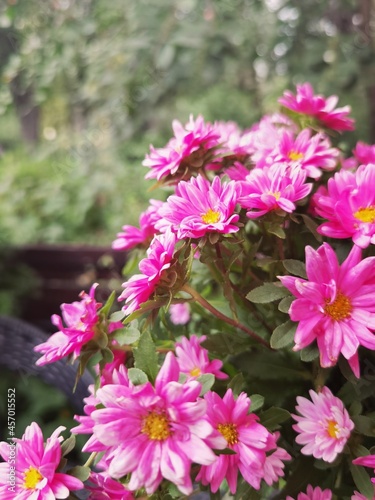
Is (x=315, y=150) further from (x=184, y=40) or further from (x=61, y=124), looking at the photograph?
(x=61, y=124)

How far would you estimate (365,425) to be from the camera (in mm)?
343

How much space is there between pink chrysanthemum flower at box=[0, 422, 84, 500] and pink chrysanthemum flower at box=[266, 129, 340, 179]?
0.26 metres

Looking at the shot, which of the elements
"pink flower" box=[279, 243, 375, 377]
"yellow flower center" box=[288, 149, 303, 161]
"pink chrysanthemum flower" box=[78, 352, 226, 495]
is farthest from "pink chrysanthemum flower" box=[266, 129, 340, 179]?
"pink chrysanthemum flower" box=[78, 352, 226, 495]

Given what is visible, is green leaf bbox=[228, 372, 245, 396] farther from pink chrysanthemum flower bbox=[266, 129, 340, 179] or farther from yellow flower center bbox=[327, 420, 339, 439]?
pink chrysanthemum flower bbox=[266, 129, 340, 179]

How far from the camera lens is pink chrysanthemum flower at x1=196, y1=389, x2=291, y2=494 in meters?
0.32

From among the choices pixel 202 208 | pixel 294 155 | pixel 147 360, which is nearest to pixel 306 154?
pixel 294 155

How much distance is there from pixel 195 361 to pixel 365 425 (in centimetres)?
12

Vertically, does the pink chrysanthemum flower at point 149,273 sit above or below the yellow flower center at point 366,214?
above

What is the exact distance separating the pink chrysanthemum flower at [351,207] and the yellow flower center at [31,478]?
0.24 metres

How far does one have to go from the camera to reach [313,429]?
13.6 inches

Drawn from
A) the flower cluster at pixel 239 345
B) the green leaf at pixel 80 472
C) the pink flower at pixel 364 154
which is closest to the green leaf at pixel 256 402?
the flower cluster at pixel 239 345

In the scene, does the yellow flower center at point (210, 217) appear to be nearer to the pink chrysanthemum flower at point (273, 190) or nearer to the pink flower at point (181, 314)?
the pink chrysanthemum flower at point (273, 190)

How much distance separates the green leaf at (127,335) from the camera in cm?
36

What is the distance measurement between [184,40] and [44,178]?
0.80m
